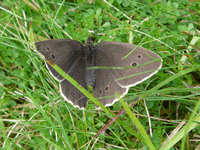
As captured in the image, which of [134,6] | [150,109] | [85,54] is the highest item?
[134,6]

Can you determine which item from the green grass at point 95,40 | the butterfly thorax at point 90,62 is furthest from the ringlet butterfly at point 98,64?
the green grass at point 95,40

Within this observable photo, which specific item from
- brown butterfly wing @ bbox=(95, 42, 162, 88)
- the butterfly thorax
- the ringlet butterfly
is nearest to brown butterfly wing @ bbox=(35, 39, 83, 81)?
the ringlet butterfly

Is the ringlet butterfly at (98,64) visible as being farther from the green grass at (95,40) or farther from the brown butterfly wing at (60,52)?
the green grass at (95,40)

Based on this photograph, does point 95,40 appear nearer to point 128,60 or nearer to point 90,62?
point 90,62

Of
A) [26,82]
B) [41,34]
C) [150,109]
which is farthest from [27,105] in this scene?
[150,109]

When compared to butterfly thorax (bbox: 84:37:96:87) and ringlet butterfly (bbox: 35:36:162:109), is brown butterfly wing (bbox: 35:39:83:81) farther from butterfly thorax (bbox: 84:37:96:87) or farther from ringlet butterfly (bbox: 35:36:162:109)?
butterfly thorax (bbox: 84:37:96:87)

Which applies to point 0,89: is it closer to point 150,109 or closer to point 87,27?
point 87,27
